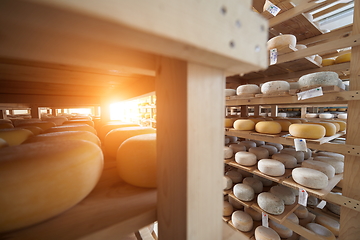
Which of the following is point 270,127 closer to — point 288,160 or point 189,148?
point 288,160

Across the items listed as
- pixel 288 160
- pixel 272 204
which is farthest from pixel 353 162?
pixel 272 204

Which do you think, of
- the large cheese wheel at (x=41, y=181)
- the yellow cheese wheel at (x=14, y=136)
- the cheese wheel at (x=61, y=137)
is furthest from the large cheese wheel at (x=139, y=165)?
the yellow cheese wheel at (x=14, y=136)

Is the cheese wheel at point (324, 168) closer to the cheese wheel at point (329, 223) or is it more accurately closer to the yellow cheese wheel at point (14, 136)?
the cheese wheel at point (329, 223)

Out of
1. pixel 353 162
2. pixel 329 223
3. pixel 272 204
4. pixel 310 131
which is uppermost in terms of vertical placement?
pixel 310 131

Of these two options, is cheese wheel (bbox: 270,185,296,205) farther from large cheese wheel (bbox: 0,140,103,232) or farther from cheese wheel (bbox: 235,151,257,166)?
large cheese wheel (bbox: 0,140,103,232)

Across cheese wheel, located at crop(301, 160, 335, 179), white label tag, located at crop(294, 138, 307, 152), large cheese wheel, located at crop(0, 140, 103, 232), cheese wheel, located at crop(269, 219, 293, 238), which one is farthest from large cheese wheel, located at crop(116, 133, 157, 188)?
cheese wheel, located at crop(269, 219, 293, 238)

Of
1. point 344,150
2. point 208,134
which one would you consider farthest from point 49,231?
point 344,150

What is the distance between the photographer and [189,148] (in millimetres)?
246

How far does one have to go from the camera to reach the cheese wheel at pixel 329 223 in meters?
1.43

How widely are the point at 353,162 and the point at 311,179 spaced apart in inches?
13.1

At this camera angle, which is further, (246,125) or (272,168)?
(246,125)

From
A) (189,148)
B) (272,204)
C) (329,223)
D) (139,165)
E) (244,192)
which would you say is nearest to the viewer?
(189,148)

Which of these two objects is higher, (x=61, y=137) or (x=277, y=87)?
(x=277, y=87)

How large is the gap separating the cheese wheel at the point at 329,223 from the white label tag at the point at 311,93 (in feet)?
4.45
